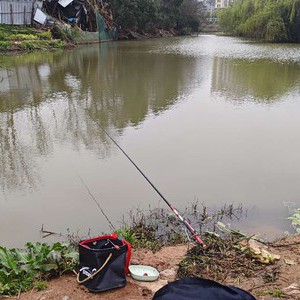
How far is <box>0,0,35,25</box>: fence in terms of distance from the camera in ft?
58.2

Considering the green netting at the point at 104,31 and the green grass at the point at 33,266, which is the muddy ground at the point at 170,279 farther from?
the green netting at the point at 104,31

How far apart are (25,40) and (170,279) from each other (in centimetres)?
1583

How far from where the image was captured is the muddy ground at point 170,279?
7.31 feet


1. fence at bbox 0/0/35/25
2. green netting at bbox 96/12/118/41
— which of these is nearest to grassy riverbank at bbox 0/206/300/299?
fence at bbox 0/0/35/25

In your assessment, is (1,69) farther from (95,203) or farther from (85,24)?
(85,24)

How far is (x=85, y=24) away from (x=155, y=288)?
76.0 feet

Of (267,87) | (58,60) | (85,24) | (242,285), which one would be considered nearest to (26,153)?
(242,285)

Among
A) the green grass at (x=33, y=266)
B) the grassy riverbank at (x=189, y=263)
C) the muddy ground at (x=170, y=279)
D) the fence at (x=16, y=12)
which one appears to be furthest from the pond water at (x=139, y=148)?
the fence at (x=16, y=12)

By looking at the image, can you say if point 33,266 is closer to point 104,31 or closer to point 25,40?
point 25,40

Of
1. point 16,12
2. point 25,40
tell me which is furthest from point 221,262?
point 16,12

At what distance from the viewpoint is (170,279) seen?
2475 mm

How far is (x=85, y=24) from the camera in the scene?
23391mm

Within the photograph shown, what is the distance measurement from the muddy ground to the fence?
58.7ft

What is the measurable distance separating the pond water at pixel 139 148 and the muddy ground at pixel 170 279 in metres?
0.76
